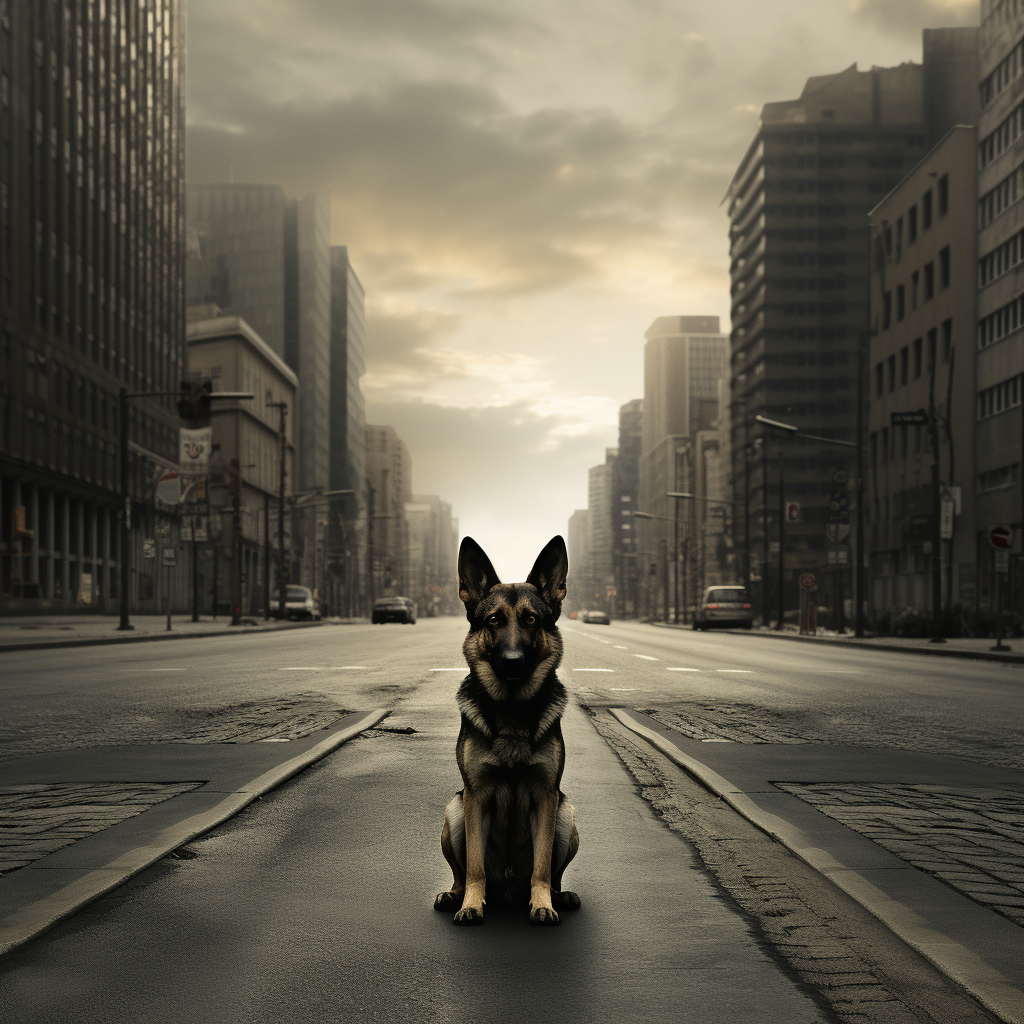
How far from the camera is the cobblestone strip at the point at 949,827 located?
5492 millimetres

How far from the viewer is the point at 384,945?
4.61 m

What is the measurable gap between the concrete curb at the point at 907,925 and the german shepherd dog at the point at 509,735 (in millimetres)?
1305

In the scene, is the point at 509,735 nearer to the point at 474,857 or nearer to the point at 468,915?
the point at 474,857

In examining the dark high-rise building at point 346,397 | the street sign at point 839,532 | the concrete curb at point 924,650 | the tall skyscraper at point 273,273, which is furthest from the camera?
the dark high-rise building at point 346,397

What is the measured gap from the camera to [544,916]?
15.7 feet

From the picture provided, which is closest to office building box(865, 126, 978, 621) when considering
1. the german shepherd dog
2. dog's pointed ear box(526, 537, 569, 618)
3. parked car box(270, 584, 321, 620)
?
parked car box(270, 584, 321, 620)

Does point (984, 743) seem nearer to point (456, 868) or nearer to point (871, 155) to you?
point (456, 868)

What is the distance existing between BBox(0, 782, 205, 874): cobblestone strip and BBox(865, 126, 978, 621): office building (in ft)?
154

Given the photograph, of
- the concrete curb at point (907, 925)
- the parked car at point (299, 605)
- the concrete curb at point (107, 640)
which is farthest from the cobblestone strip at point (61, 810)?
the parked car at point (299, 605)

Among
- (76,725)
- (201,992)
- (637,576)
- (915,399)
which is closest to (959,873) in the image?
(201,992)

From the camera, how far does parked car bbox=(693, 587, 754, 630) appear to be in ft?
180

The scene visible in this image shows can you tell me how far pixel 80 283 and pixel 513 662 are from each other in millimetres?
66566

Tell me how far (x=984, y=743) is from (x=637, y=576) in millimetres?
164009

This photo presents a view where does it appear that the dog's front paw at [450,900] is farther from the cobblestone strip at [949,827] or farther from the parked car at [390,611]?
the parked car at [390,611]
